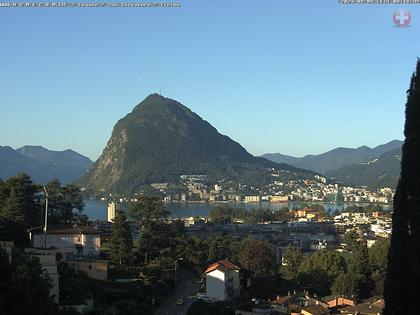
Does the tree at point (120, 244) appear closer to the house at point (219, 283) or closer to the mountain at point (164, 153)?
the house at point (219, 283)

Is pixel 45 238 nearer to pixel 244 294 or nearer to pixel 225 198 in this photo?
pixel 244 294

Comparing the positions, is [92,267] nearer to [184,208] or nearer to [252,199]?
[184,208]

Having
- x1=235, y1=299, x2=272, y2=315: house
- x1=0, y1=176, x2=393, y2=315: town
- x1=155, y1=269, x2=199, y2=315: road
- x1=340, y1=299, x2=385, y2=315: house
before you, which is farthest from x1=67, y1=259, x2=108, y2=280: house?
x1=340, y1=299, x2=385, y2=315: house

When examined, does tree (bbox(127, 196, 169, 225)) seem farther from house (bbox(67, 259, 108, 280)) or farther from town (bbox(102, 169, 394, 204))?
town (bbox(102, 169, 394, 204))

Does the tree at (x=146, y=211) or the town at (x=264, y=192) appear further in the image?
the town at (x=264, y=192)

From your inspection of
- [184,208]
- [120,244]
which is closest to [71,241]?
[120,244]

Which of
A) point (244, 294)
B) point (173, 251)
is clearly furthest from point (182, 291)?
point (173, 251)

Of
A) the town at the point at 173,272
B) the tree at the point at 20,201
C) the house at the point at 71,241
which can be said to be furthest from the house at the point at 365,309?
the tree at the point at 20,201

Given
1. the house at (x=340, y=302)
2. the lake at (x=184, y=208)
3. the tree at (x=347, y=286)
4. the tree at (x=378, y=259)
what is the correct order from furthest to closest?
the lake at (x=184, y=208) < the tree at (x=378, y=259) < the tree at (x=347, y=286) < the house at (x=340, y=302)
